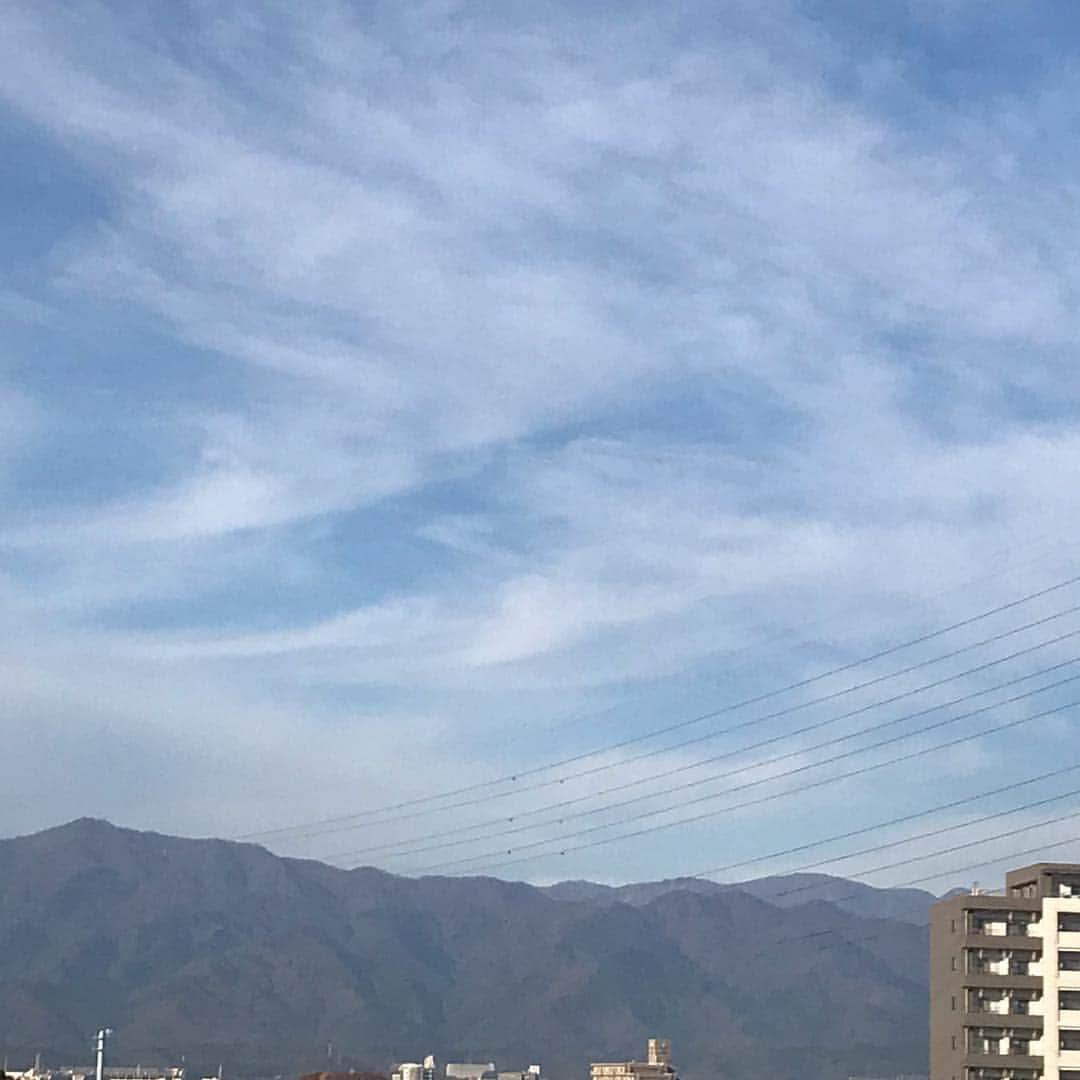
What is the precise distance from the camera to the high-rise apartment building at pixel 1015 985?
524ft

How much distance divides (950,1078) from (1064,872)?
21209 mm

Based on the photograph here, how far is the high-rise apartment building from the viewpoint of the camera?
159625mm

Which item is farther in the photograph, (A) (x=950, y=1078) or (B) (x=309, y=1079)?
(B) (x=309, y=1079)

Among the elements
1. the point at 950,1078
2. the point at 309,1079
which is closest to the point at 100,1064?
the point at 309,1079

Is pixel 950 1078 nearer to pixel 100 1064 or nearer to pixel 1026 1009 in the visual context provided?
pixel 1026 1009

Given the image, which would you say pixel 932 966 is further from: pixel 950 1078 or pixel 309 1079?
pixel 309 1079

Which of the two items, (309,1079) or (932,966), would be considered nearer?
(932,966)

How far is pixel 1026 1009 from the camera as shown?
16100 cm

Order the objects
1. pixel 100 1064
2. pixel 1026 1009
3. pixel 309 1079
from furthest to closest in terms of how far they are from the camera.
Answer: pixel 309 1079 → pixel 1026 1009 → pixel 100 1064

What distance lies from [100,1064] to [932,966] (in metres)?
79.8

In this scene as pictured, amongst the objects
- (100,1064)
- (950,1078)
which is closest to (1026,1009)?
(950,1078)

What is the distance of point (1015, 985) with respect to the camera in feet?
528

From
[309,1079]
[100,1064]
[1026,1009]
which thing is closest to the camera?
[100,1064]

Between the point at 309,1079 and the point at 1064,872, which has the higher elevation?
the point at 1064,872
